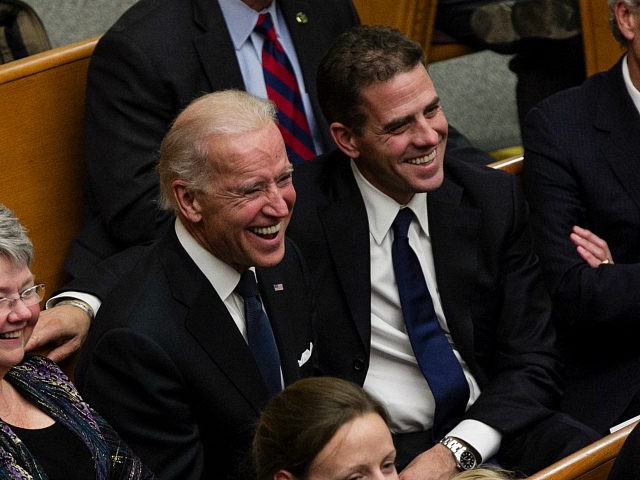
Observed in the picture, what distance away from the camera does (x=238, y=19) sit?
265 centimetres

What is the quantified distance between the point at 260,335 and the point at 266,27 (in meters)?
0.86

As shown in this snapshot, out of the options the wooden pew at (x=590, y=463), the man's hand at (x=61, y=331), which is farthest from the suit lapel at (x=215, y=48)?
the wooden pew at (x=590, y=463)

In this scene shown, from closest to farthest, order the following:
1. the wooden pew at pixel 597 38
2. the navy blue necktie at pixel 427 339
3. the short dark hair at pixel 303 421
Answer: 1. the short dark hair at pixel 303 421
2. the navy blue necktie at pixel 427 339
3. the wooden pew at pixel 597 38

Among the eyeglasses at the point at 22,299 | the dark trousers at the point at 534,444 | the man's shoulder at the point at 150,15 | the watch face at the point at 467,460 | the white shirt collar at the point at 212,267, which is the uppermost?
the man's shoulder at the point at 150,15

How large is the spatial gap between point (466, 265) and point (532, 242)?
0.64 ft

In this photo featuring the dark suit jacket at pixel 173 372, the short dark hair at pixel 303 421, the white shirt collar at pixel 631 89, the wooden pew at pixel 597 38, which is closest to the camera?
the short dark hair at pixel 303 421

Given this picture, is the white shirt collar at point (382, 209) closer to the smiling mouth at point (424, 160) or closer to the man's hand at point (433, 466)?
the smiling mouth at point (424, 160)

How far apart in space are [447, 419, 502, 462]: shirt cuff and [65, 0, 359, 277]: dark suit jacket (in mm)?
690

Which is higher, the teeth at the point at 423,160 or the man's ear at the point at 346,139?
the man's ear at the point at 346,139

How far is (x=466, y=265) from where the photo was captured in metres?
2.34

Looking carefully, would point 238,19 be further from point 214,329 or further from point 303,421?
point 303,421

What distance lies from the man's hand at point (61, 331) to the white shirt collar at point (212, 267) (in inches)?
12.1

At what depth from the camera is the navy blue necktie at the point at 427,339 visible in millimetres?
2273

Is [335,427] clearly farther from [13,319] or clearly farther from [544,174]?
[544,174]
